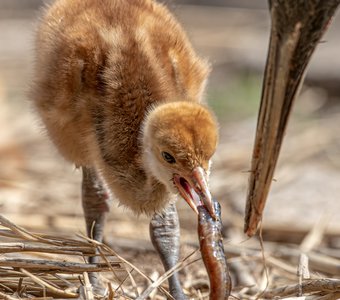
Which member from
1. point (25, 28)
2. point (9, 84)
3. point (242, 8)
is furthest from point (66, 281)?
point (242, 8)

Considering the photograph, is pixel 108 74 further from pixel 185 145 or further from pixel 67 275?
pixel 67 275

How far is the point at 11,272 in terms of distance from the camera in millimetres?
3592

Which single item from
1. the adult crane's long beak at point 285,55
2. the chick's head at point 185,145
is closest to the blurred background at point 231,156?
the chick's head at point 185,145

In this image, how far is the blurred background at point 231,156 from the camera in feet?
17.4

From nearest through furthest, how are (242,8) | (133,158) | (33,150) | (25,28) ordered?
1. (133,158)
2. (33,150)
3. (25,28)
4. (242,8)

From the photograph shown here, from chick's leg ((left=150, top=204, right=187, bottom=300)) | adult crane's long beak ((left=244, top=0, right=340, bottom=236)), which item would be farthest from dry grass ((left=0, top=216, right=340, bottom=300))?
adult crane's long beak ((left=244, top=0, right=340, bottom=236))

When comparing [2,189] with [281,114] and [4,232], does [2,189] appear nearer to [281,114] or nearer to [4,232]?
[4,232]

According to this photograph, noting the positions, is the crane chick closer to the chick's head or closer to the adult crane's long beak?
the chick's head

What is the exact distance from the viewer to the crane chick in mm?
3814

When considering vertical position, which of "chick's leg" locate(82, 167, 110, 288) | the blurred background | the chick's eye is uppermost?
the chick's eye

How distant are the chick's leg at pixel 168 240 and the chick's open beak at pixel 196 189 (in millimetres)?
415

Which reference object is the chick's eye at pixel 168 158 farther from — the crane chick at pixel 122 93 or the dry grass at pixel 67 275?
the dry grass at pixel 67 275

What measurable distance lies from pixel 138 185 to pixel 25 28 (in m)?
6.77

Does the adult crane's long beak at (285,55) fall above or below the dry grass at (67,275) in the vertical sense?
above
